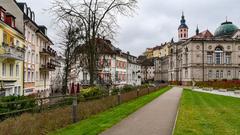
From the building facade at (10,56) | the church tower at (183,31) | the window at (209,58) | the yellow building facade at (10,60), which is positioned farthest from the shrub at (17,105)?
the church tower at (183,31)

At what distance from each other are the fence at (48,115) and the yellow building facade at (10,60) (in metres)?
11.5

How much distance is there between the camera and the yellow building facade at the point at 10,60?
86.5 feet

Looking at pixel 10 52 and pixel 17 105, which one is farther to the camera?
pixel 10 52

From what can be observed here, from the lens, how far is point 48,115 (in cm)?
1136

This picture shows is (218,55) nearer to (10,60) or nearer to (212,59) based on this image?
(212,59)

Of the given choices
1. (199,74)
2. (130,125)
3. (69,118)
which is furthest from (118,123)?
(199,74)

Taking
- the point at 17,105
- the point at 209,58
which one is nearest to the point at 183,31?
the point at 209,58

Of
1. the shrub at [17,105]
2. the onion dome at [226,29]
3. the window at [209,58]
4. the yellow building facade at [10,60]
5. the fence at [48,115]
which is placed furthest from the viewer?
the onion dome at [226,29]

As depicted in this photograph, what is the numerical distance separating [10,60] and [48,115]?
19.1 metres

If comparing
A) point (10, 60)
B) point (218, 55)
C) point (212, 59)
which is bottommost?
point (10, 60)

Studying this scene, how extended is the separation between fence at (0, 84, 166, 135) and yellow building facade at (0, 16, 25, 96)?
1148 cm

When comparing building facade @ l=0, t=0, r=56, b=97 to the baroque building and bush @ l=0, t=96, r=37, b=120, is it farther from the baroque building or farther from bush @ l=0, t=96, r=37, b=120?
the baroque building

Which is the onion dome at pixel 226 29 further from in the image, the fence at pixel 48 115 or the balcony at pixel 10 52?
the fence at pixel 48 115

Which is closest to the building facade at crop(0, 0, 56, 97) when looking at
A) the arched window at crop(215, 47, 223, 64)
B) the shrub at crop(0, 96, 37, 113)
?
the shrub at crop(0, 96, 37, 113)
